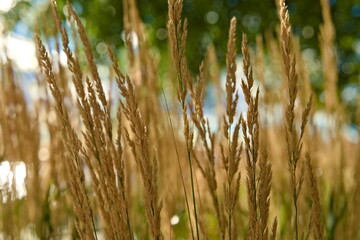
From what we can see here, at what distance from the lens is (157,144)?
181 cm

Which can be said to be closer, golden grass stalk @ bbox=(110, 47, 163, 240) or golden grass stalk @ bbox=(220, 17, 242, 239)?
golden grass stalk @ bbox=(110, 47, 163, 240)

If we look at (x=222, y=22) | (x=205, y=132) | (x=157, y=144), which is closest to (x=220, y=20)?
(x=222, y=22)

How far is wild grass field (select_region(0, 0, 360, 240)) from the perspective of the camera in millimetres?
1046

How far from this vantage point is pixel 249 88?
3.39 ft

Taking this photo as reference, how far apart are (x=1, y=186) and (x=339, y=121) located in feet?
4.58

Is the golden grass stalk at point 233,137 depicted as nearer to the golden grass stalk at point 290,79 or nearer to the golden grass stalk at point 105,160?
the golden grass stalk at point 290,79

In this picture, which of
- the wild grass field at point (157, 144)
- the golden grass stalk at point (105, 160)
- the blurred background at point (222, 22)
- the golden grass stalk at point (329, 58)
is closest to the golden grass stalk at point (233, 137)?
the wild grass field at point (157, 144)

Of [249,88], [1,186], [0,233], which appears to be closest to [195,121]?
[249,88]

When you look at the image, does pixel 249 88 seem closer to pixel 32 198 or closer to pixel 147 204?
pixel 147 204

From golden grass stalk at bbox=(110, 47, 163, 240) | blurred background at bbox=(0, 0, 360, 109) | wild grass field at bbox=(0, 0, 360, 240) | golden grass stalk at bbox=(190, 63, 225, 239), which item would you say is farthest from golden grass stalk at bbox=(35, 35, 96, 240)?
blurred background at bbox=(0, 0, 360, 109)

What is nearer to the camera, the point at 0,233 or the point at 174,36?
the point at 174,36

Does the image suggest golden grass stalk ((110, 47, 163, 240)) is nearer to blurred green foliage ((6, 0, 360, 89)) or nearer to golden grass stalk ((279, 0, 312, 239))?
golden grass stalk ((279, 0, 312, 239))

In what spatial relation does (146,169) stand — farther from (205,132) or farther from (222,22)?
(222,22)

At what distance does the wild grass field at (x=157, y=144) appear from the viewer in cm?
105
